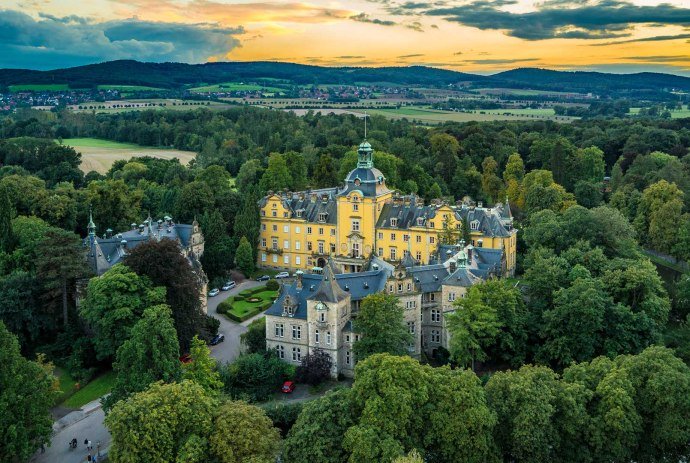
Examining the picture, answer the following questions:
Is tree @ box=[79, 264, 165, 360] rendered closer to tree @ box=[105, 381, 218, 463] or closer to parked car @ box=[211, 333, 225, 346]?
parked car @ box=[211, 333, 225, 346]

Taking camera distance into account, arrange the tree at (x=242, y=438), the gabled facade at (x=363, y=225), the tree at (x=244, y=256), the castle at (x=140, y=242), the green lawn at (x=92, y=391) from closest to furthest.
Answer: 1. the tree at (x=242, y=438)
2. the green lawn at (x=92, y=391)
3. the castle at (x=140, y=242)
4. the gabled facade at (x=363, y=225)
5. the tree at (x=244, y=256)

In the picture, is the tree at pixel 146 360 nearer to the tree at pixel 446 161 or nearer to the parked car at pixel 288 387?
the parked car at pixel 288 387

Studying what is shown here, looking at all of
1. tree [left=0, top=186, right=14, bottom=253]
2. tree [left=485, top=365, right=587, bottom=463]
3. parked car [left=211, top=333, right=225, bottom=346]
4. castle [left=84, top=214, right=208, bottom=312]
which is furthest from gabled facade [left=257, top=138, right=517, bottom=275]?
tree [left=485, top=365, right=587, bottom=463]

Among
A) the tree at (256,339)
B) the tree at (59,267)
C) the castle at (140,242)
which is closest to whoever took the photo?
the tree at (256,339)

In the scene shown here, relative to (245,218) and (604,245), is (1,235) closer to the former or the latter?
(245,218)

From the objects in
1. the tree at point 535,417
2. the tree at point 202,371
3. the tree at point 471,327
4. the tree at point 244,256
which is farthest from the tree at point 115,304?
the tree at point 535,417

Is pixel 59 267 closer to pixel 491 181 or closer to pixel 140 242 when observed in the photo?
pixel 140 242
